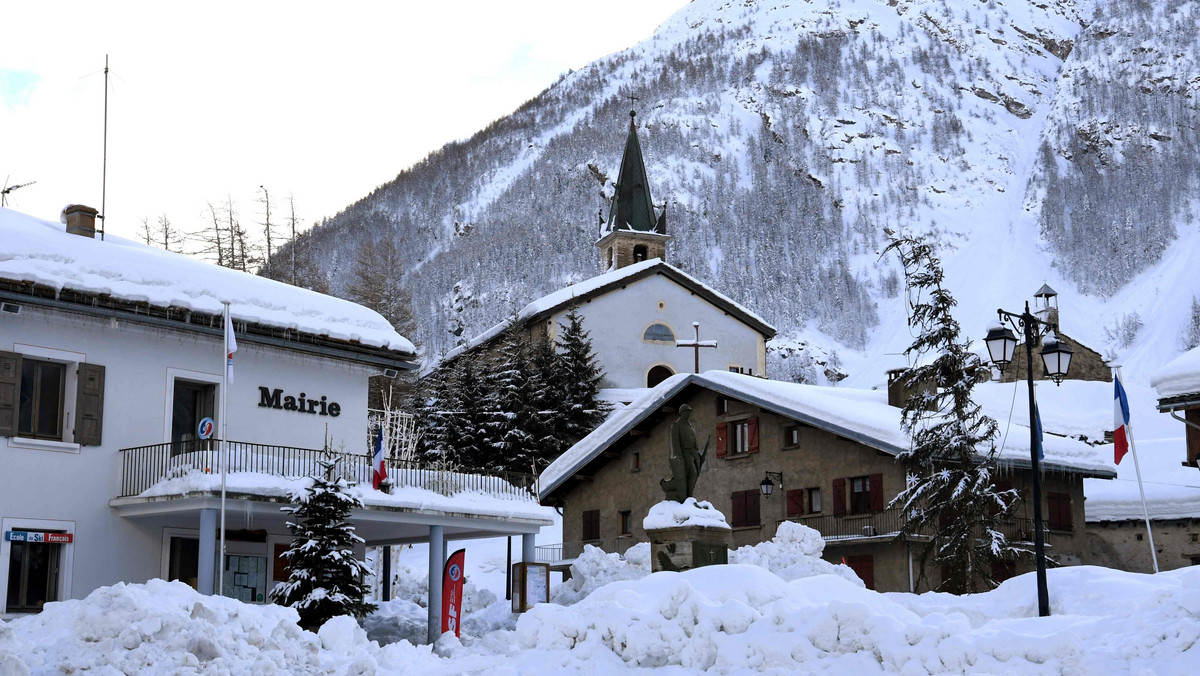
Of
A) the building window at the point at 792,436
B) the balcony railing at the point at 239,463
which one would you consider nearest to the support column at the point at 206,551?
the balcony railing at the point at 239,463

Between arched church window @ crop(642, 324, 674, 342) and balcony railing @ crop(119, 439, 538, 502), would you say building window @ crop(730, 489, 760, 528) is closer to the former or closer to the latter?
balcony railing @ crop(119, 439, 538, 502)

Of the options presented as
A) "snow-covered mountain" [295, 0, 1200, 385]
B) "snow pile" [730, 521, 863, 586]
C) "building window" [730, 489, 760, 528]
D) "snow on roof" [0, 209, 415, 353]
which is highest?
"snow-covered mountain" [295, 0, 1200, 385]

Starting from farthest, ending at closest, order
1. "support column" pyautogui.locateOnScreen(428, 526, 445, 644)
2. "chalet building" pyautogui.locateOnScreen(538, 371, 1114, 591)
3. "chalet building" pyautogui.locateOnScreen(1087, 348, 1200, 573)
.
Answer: "chalet building" pyautogui.locateOnScreen(1087, 348, 1200, 573)
"chalet building" pyautogui.locateOnScreen(538, 371, 1114, 591)
"support column" pyautogui.locateOnScreen(428, 526, 445, 644)

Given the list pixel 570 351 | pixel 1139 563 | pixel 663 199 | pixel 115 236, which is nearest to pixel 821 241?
pixel 663 199

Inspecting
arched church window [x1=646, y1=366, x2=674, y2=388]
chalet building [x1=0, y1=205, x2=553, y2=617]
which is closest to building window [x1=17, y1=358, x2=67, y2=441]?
chalet building [x1=0, y1=205, x2=553, y2=617]

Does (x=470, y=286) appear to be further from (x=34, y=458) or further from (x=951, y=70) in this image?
(x=34, y=458)

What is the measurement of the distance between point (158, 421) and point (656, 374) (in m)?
40.4

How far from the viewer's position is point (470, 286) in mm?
134500

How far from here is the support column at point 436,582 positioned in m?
24.4

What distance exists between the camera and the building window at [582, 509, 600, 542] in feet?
127

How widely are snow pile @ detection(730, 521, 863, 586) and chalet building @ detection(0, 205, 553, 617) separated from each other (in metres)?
4.84

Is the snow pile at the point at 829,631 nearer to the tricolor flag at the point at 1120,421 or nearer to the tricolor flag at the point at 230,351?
the tricolor flag at the point at 1120,421

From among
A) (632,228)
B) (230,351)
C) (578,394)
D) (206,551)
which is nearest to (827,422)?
(230,351)

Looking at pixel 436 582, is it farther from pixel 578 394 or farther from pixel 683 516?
pixel 578 394
